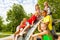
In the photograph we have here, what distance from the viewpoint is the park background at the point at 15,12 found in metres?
4.16

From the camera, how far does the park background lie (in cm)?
416

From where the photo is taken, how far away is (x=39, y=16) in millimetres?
4102

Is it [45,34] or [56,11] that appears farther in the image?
[56,11]

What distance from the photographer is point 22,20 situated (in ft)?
13.8

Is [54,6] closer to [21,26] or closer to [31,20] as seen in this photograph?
[31,20]

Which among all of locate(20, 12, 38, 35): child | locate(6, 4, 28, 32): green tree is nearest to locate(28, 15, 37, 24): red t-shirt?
locate(20, 12, 38, 35): child

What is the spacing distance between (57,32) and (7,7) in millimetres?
892

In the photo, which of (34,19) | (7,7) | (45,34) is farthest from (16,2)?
(45,34)

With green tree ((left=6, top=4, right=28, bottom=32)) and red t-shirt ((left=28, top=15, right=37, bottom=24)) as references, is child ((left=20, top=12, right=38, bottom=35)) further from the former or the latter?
green tree ((left=6, top=4, right=28, bottom=32))

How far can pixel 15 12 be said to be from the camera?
423cm

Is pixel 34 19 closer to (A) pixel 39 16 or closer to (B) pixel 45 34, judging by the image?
(A) pixel 39 16

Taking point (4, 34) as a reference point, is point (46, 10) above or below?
above

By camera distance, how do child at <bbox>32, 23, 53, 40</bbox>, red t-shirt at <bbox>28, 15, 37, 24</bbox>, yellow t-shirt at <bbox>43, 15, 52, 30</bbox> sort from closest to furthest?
child at <bbox>32, 23, 53, 40</bbox> → yellow t-shirt at <bbox>43, 15, 52, 30</bbox> → red t-shirt at <bbox>28, 15, 37, 24</bbox>

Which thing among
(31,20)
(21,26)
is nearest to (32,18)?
(31,20)
